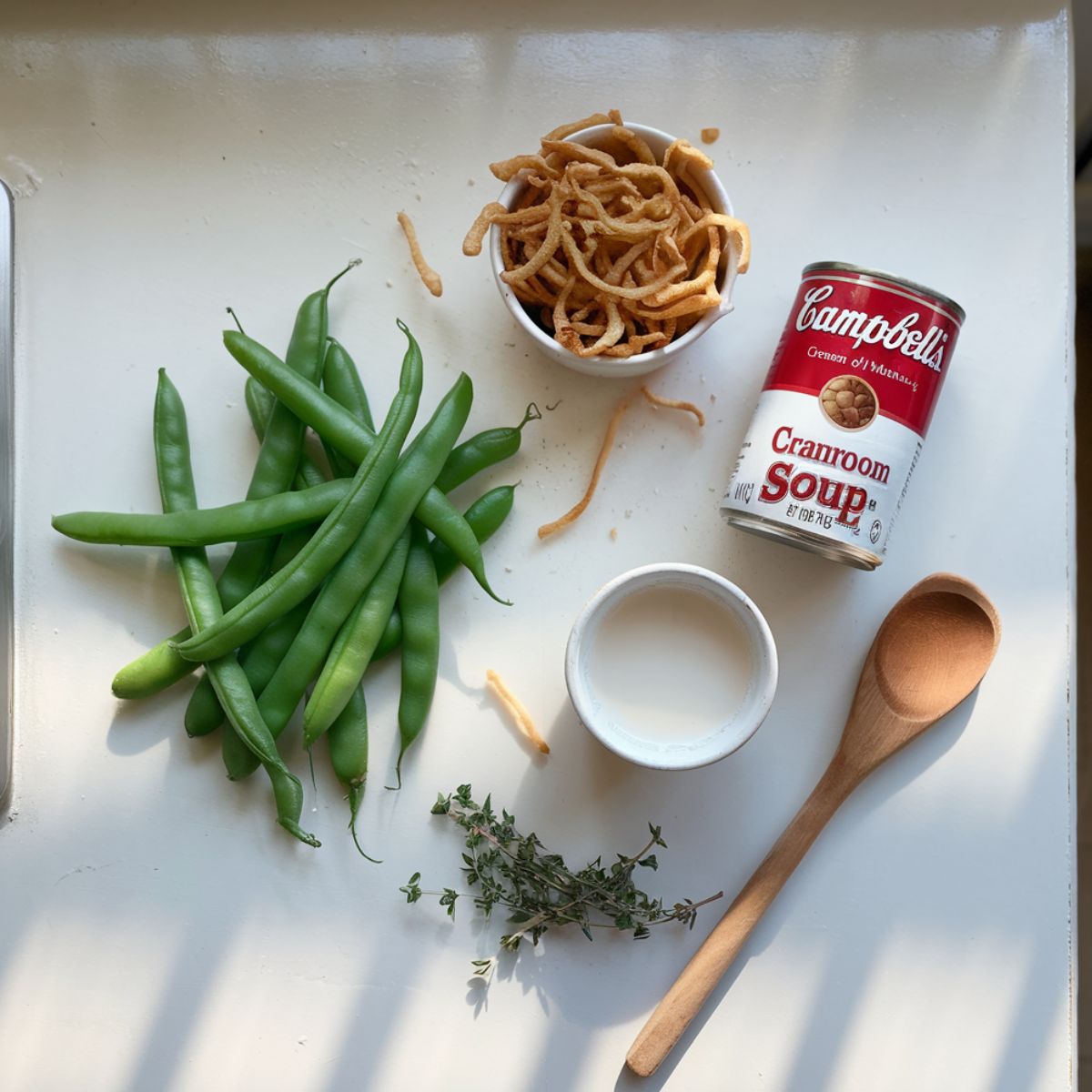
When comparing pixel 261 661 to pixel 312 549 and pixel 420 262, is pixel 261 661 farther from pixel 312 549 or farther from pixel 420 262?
pixel 420 262

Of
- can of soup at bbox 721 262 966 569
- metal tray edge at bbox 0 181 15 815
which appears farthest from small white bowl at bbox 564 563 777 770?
metal tray edge at bbox 0 181 15 815

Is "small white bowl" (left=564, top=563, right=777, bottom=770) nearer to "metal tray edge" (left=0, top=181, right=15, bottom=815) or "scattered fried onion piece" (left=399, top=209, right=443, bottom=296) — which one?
"scattered fried onion piece" (left=399, top=209, right=443, bottom=296)

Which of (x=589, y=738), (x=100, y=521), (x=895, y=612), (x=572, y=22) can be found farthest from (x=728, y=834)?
(x=572, y=22)

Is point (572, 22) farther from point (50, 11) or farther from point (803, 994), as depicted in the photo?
point (803, 994)

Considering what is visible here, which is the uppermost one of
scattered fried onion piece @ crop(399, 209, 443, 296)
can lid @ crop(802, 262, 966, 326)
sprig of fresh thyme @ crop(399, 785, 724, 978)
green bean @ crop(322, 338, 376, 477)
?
can lid @ crop(802, 262, 966, 326)

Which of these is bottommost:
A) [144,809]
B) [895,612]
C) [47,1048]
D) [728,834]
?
[47,1048]

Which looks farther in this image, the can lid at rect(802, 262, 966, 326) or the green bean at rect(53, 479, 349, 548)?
the green bean at rect(53, 479, 349, 548)
